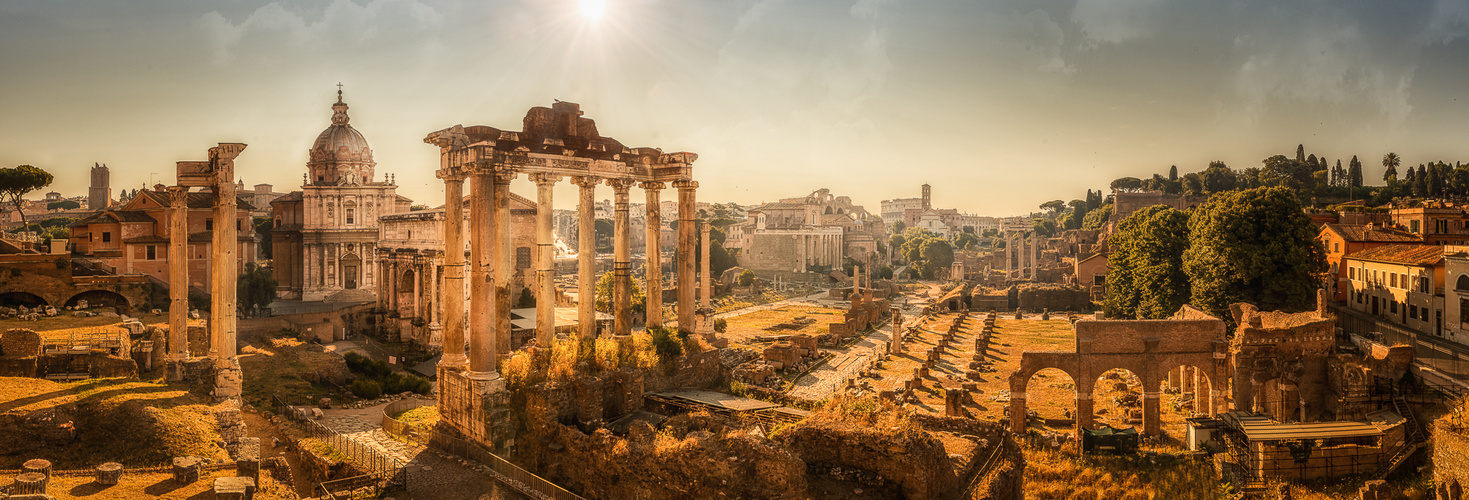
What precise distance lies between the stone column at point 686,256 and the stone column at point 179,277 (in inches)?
467

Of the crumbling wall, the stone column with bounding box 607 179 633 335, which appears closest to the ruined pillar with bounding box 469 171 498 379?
the stone column with bounding box 607 179 633 335

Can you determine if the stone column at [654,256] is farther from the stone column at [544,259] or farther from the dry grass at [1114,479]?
the dry grass at [1114,479]

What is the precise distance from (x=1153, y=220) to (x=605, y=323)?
25108 mm

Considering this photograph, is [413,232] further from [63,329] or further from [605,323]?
[63,329]

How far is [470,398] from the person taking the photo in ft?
48.2

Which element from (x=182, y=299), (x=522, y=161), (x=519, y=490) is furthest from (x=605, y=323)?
(x=519, y=490)

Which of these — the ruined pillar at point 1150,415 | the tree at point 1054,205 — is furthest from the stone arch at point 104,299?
the tree at point 1054,205

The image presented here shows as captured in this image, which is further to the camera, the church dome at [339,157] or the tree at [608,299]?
the church dome at [339,157]

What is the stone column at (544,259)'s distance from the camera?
1653 cm

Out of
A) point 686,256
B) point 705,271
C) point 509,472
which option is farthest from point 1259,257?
point 509,472

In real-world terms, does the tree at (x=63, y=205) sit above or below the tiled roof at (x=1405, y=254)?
above

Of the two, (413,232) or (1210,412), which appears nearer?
(1210,412)

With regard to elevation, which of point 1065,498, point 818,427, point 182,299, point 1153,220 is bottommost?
point 1065,498

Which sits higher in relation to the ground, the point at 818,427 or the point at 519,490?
the point at 818,427
